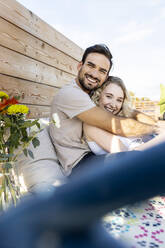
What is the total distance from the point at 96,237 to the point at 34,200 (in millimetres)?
41

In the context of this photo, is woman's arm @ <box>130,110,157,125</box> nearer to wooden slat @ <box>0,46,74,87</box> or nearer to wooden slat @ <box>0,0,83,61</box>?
wooden slat @ <box>0,46,74,87</box>

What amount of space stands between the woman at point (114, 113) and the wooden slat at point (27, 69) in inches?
23.8

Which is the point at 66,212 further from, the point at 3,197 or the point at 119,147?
the point at 119,147

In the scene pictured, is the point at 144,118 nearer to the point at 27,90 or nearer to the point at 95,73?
the point at 95,73

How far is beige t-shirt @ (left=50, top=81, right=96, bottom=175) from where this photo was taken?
1.60m

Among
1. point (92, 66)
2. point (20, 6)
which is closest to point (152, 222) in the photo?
point (92, 66)

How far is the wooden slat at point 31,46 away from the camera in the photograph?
1784 millimetres

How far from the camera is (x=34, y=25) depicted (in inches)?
85.4

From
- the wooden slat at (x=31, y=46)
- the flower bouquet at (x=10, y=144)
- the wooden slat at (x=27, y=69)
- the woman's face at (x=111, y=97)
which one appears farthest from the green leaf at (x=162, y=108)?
the flower bouquet at (x=10, y=144)

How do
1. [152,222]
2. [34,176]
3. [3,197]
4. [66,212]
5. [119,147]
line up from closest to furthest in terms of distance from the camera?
[66,212] → [3,197] → [152,222] → [34,176] → [119,147]

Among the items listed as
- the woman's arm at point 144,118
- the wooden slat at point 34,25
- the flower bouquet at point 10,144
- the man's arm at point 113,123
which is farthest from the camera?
the woman's arm at point 144,118

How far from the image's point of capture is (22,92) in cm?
201

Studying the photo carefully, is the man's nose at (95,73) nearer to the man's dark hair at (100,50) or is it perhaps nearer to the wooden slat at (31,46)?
the man's dark hair at (100,50)

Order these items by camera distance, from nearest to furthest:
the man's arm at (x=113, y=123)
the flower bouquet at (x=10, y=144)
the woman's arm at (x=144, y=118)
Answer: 1. the flower bouquet at (x=10, y=144)
2. the man's arm at (x=113, y=123)
3. the woman's arm at (x=144, y=118)
